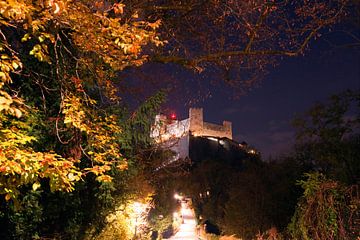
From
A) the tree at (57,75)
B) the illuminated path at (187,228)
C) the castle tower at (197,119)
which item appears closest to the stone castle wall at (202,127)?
the castle tower at (197,119)

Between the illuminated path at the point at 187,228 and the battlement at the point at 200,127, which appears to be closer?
the illuminated path at the point at 187,228

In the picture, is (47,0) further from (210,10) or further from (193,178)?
(193,178)

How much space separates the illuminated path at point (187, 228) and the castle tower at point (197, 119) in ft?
72.8

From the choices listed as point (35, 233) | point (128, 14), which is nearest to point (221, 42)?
point (128, 14)

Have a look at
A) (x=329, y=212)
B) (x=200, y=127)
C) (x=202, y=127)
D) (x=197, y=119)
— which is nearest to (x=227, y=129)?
(x=202, y=127)

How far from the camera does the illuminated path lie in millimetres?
31081

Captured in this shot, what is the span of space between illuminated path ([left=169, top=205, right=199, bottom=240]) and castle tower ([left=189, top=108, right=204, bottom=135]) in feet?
72.8

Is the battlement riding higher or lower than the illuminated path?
higher

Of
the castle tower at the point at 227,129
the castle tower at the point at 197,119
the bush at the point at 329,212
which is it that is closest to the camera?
the bush at the point at 329,212

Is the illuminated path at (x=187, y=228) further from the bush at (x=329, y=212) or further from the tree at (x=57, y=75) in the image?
the tree at (x=57, y=75)

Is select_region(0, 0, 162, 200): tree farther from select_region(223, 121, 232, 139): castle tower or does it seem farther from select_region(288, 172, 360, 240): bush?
select_region(223, 121, 232, 139): castle tower

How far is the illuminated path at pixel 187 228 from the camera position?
102 ft

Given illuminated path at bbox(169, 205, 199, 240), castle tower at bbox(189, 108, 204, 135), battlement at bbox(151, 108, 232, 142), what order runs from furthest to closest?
castle tower at bbox(189, 108, 204, 135) → battlement at bbox(151, 108, 232, 142) → illuminated path at bbox(169, 205, 199, 240)

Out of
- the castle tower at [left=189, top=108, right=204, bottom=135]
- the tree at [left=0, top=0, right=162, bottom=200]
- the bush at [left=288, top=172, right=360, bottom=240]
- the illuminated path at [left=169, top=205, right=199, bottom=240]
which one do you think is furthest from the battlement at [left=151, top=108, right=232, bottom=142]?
the tree at [left=0, top=0, right=162, bottom=200]
